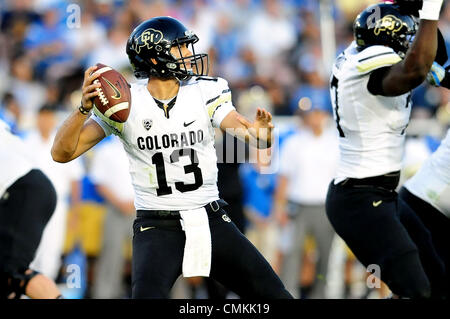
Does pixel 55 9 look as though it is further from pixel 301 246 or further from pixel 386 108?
pixel 386 108

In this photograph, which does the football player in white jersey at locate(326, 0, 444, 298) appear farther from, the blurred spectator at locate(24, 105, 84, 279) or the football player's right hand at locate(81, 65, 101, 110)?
the blurred spectator at locate(24, 105, 84, 279)

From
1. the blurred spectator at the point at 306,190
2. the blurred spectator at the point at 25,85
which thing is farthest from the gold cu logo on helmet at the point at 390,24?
the blurred spectator at the point at 25,85

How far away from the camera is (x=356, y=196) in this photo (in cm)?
481

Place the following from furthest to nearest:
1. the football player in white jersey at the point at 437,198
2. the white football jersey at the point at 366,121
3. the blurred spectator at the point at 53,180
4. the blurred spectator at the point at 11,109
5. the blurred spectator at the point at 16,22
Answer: the blurred spectator at the point at 16,22, the blurred spectator at the point at 11,109, the blurred spectator at the point at 53,180, the football player in white jersey at the point at 437,198, the white football jersey at the point at 366,121

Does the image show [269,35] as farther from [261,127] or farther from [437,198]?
[261,127]

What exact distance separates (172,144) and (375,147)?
4.32 ft

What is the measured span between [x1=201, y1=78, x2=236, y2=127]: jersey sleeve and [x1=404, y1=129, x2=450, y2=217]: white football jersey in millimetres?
1490

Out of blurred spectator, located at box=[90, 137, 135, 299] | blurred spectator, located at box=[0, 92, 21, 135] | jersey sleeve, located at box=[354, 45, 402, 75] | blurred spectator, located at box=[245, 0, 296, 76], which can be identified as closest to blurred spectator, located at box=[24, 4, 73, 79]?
blurred spectator, located at box=[0, 92, 21, 135]

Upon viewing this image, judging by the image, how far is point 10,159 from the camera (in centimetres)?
532

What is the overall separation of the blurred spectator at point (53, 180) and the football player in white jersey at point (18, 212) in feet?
5.00

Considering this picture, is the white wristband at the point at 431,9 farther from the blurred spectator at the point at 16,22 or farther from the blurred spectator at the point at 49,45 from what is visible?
the blurred spectator at the point at 16,22

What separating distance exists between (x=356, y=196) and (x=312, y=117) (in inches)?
133

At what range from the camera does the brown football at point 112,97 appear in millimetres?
4094
